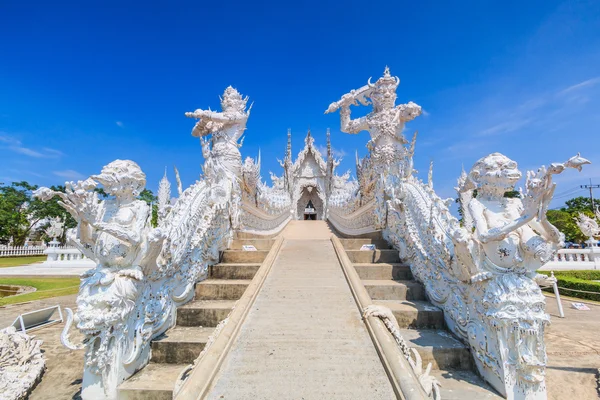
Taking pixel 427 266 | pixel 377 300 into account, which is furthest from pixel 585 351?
pixel 377 300

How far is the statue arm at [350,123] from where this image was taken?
307 inches

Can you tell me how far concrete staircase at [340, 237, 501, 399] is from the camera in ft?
9.64

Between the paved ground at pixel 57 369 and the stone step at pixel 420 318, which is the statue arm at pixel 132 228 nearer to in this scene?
the paved ground at pixel 57 369

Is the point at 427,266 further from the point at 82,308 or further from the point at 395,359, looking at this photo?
the point at 82,308

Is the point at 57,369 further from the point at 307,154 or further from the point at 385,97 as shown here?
the point at 307,154

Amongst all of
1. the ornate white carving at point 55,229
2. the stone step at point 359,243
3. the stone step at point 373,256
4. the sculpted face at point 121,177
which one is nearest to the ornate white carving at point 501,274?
the stone step at point 373,256

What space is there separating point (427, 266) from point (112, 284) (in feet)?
12.8

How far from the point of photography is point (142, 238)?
313cm

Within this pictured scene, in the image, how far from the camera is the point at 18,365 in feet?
10.3

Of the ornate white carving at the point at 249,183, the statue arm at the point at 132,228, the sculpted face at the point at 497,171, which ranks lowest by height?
the statue arm at the point at 132,228

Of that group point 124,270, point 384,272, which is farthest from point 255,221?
point 124,270

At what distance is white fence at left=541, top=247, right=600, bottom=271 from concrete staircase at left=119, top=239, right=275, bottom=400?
1161 centimetres

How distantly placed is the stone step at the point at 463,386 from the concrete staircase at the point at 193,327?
253 cm

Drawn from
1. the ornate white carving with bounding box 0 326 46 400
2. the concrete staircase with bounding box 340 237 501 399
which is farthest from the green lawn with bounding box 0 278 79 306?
the concrete staircase with bounding box 340 237 501 399
